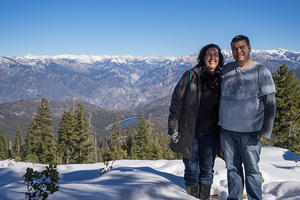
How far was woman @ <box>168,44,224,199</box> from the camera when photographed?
10.9 ft

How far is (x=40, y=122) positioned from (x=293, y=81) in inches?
1243

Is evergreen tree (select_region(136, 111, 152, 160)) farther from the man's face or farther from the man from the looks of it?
the man's face

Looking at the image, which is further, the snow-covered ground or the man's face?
the man's face

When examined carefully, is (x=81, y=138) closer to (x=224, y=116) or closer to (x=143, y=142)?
(x=143, y=142)

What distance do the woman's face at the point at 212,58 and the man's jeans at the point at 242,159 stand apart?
1.00 meters

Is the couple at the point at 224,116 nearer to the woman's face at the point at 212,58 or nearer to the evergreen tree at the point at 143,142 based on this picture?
the woman's face at the point at 212,58

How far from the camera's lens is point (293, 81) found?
69.1ft

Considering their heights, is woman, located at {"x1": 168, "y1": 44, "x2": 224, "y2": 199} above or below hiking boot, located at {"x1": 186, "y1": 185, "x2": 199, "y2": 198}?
above

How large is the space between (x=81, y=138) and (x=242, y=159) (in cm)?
3088

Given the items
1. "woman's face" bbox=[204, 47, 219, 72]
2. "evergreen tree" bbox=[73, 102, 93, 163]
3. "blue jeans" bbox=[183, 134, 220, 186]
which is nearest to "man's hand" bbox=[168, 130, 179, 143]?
"blue jeans" bbox=[183, 134, 220, 186]

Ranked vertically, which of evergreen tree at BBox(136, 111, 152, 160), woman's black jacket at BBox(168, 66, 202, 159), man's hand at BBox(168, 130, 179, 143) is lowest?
evergreen tree at BBox(136, 111, 152, 160)

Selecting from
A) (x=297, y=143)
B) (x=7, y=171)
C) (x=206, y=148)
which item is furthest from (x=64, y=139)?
(x=206, y=148)

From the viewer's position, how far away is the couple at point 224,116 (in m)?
2.91

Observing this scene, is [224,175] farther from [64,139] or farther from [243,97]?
[64,139]
